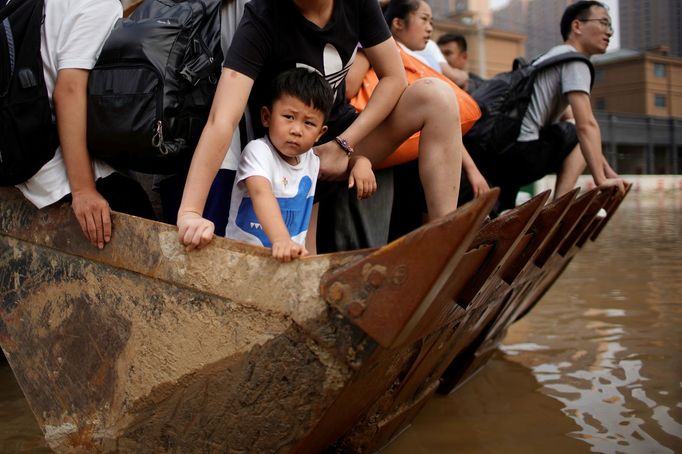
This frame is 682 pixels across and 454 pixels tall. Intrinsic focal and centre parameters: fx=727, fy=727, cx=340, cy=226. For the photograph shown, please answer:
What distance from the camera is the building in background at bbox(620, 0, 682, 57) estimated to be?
23.4m

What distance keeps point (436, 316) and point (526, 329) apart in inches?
119

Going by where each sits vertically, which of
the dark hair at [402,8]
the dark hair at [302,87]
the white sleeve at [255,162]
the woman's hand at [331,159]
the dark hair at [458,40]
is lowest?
the woman's hand at [331,159]

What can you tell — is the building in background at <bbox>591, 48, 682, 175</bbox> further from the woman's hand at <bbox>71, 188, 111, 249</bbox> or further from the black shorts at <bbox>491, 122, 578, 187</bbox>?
the woman's hand at <bbox>71, 188, 111, 249</bbox>

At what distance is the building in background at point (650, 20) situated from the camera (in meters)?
23.4

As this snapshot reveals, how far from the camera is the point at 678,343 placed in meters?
4.14

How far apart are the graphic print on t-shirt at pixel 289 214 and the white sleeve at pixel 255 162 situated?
11 cm

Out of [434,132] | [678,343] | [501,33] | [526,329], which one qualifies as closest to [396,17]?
[434,132]

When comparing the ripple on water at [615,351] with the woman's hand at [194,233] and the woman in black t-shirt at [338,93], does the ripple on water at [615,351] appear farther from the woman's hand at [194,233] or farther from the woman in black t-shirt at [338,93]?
the woman's hand at [194,233]

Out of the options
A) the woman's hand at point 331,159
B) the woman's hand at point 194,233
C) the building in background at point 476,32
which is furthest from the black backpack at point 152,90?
the building in background at point 476,32

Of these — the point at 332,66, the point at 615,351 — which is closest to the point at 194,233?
the point at 332,66

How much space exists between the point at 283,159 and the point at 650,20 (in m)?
32.0

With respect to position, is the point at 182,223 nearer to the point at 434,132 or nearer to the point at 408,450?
the point at 434,132

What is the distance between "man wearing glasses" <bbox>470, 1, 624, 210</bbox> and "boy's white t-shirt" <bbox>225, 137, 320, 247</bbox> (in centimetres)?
207

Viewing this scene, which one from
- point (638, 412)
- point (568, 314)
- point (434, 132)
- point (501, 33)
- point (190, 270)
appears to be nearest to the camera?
point (190, 270)
